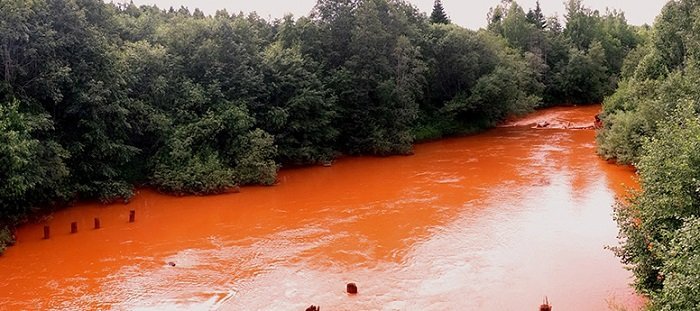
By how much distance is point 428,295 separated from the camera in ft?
→ 53.3

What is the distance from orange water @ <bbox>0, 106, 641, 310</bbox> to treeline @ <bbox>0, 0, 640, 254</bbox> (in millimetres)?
2021

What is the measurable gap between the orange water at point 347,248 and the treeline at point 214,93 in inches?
79.5

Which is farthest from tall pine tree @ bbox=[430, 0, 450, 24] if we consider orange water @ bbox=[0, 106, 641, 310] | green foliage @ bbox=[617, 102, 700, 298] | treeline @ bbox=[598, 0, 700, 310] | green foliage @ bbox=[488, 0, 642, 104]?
green foliage @ bbox=[617, 102, 700, 298]

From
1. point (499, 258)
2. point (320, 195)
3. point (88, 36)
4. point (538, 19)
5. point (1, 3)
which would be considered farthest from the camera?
point (538, 19)

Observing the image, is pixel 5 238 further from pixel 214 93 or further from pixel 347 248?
pixel 214 93

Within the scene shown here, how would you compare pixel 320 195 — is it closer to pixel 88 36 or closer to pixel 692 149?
pixel 88 36

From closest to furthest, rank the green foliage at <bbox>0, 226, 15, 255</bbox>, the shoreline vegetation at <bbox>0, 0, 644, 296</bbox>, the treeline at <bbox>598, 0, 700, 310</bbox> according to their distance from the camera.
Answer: the treeline at <bbox>598, 0, 700, 310</bbox> < the green foliage at <bbox>0, 226, 15, 255</bbox> < the shoreline vegetation at <bbox>0, 0, 644, 296</bbox>

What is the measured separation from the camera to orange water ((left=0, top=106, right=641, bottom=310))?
16.2 metres

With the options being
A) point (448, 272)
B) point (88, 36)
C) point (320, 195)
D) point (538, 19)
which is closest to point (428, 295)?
point (448, 272)

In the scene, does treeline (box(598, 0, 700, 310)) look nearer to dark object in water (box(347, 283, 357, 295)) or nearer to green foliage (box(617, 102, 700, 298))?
green foliage (box(617, 102, 700, 298))

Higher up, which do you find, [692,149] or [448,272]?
[692,149]

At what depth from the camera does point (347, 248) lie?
20078mm

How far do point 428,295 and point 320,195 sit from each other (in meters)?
12.0

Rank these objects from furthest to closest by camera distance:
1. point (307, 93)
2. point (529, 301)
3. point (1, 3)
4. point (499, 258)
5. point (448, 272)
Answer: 1. point (307, 93)
2. point (1, 3)
3. point (499, 258)
4. point (448, 272)
5. point (529, 301)
